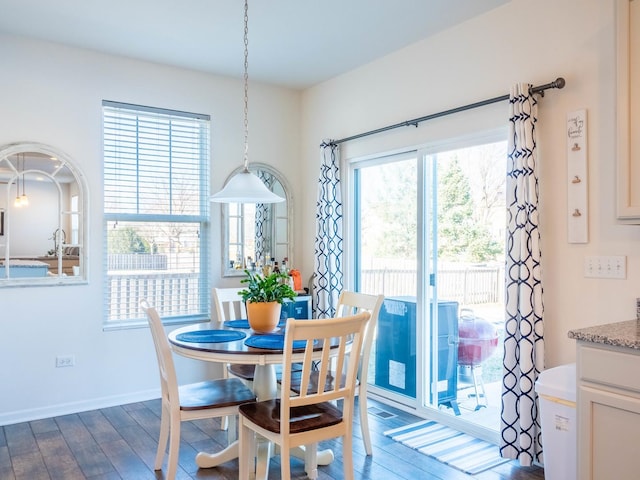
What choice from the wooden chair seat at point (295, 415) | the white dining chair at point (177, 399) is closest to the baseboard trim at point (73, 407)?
the white dining chair at point (177, 399)

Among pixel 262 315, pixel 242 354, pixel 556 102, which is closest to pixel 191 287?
pixel 262 315

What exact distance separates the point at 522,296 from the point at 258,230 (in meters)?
2.71

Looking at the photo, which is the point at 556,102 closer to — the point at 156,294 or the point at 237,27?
the point at 237,27

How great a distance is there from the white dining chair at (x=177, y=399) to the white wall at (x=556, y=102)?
73.6 inches

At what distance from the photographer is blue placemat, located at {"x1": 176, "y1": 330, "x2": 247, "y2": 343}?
277cm

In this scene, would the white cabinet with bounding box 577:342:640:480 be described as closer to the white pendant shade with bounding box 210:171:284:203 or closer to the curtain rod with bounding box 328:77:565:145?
the curtain rod with bounding box 328:77:565:145

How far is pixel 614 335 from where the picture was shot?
2045 mm

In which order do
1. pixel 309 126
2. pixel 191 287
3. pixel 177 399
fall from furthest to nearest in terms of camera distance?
pixel 309 126
pixel 191 287
pixel 177 399

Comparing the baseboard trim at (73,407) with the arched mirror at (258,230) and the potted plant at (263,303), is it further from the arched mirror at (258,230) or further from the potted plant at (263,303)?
the potted plant at (263,303)

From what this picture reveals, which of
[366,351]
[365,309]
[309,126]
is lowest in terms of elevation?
[366,351]

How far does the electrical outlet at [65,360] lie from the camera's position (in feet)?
12.6

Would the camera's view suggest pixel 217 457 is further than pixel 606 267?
Yes

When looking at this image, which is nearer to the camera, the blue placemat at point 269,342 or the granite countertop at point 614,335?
the granite countertop at point 614,335

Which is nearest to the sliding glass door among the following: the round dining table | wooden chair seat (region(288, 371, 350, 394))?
wooden chair seat (region(288, 371, 350, 394))
